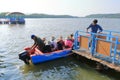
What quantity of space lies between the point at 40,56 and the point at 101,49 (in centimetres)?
416

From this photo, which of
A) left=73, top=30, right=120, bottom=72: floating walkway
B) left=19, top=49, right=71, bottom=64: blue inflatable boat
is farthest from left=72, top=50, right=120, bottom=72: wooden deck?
left=19, top=49, right=71, bottom=64: blue inflatable boat

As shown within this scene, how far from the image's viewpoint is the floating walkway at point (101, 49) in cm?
1062

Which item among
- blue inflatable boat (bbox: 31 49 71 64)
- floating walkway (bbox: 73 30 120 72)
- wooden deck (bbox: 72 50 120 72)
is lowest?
blue inflatable boat (bbox: 31 49 71 64)

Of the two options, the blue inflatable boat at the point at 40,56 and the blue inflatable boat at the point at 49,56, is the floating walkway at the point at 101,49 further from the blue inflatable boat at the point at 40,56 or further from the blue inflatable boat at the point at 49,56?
the blue inflatable boat at the point at 40,56

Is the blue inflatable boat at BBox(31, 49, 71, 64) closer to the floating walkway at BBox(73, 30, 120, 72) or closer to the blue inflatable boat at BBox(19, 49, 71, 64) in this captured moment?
the blue inflatable boat at BBox(19, 49, 71, 64)

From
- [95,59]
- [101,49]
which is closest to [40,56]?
[95,59]

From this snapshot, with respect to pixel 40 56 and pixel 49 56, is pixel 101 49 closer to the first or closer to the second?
pixel 49 56

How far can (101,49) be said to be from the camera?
37.3 ft

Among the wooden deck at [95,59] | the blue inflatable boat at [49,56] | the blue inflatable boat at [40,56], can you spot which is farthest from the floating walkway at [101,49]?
the blue inflatable boat at [40,56]

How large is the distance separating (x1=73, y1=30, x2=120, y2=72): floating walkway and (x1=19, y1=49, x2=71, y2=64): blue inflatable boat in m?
1.02

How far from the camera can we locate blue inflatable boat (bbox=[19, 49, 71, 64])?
12961mm

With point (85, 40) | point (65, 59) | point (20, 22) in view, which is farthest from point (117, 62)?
point (20, 22)

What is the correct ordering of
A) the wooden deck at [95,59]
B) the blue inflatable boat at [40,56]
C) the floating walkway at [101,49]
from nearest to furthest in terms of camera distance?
the wooden deck at [95,59]
the floating walkway at [101,49]
the blue inflatable boat at [40,56]

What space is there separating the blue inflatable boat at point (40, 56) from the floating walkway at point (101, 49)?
1021 millimetres
